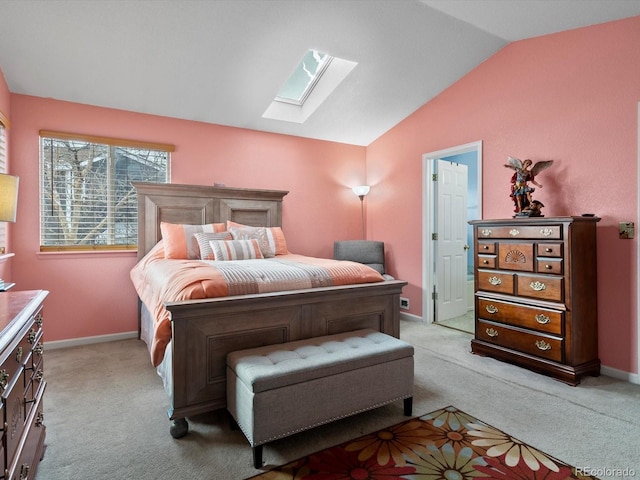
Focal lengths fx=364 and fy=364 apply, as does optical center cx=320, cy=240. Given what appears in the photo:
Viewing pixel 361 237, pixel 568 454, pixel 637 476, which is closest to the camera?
pixel 637 476

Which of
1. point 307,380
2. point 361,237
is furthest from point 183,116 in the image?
point 307,380

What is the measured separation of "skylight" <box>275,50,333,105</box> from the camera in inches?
155

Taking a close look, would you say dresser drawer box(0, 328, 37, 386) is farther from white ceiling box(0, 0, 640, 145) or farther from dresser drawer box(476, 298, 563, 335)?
dresser drawer box(476, 298, 563, 335)

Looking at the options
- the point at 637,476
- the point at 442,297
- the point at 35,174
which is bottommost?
the point at 637,476

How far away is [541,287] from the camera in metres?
2.83

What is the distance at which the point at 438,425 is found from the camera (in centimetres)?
207

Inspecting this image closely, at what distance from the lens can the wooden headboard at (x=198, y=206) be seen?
12.1ft

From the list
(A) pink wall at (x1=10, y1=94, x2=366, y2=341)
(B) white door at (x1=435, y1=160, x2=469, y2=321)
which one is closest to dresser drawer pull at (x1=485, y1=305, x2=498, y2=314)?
(B) white door at (x1=435, y1=160, x2=469, y2=321)

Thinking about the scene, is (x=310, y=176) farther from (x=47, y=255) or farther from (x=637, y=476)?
(x=637, y=476)

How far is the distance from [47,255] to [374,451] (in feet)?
10.9

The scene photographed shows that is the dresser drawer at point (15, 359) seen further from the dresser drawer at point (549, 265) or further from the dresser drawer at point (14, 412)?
the dresser drawer at point (549, 265)

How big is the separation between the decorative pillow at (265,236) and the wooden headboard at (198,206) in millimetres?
221

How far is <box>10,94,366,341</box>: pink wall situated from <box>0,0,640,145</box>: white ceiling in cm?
18

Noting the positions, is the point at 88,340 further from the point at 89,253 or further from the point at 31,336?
the point at 31,336
